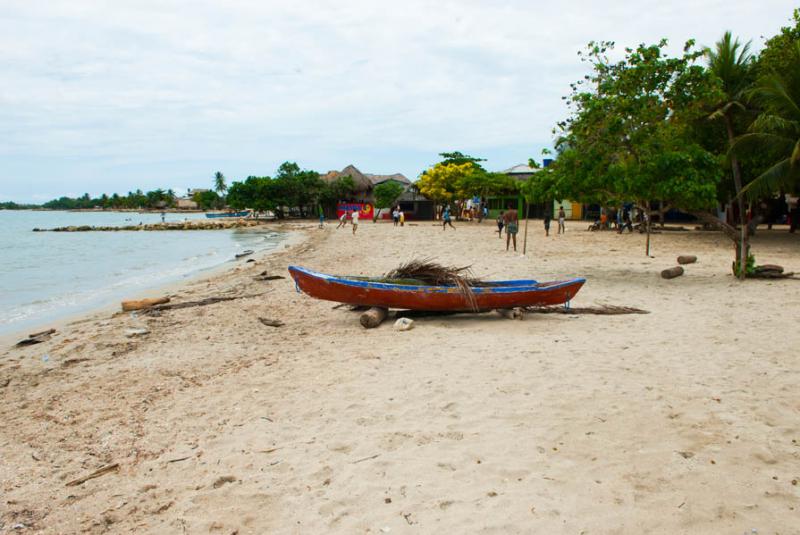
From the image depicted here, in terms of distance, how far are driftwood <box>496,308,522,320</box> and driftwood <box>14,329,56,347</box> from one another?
797cm

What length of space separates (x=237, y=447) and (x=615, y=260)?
14.4 meters

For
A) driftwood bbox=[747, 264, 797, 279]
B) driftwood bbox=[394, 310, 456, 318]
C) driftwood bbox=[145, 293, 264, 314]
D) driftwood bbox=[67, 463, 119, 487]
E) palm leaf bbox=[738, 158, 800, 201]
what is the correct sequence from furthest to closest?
palm leaf bbox=[738, 158, 800, 201]
driftwood bbox=[747, 264, 797, 279]
driftwood bbox=[145, 293, 264, 314]
driftwood bbox=[394, 310, 456, 318]
driftwood bbox=[67, 463, 119, 487]

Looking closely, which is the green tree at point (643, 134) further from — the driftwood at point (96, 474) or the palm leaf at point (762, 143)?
→ the driftwood at point (96, 474)

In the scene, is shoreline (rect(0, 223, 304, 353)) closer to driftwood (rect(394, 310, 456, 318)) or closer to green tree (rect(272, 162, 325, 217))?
driftwood (rect(394, 310, 456, 318))

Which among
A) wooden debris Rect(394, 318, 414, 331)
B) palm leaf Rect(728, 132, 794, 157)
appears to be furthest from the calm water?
palm leaf Rect(728, 132, 794, 157)

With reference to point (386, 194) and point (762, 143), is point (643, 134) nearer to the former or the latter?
point (762, 143)

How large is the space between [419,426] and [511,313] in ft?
14.4

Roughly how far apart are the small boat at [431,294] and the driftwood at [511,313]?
0.34ft

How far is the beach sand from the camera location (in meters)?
3.34

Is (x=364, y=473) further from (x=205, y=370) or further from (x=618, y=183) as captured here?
(x=618, y=183)

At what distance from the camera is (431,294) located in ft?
26.9

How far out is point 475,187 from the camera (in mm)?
37656

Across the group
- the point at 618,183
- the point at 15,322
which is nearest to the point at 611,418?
the point at 618,183

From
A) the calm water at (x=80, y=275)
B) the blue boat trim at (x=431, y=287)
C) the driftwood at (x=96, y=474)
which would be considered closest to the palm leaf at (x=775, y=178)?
the blue boat trim at (x=431, y=287)
